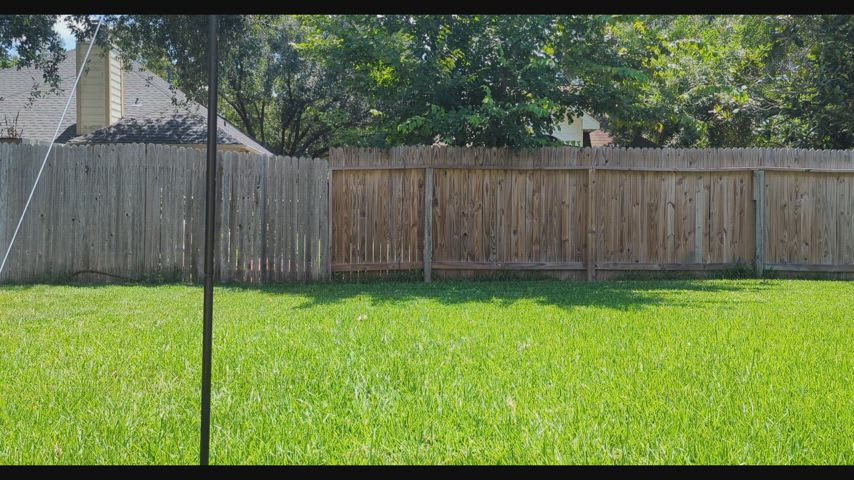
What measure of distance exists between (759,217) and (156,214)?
774cm

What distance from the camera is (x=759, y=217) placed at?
31.4 feet

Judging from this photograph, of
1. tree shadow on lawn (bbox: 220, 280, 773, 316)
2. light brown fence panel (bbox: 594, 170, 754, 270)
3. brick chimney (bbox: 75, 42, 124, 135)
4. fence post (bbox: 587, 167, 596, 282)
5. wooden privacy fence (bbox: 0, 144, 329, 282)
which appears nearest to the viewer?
tree shadow on lawn (bbox: 220, 280, 773, 316)

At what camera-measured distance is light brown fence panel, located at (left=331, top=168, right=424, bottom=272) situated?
9.07 meters

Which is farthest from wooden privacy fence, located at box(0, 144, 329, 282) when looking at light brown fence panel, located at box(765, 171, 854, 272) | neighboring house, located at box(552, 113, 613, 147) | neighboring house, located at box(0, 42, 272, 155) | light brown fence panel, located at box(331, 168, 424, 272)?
neighboring house, located at box(552, 113, 613, 147)

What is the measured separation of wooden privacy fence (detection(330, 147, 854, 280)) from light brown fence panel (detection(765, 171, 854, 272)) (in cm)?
1

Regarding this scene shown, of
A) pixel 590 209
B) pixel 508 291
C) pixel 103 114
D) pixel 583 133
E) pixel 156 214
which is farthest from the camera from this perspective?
pixel 583 133

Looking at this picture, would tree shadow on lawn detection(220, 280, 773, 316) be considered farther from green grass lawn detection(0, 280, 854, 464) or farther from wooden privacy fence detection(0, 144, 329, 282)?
wooden privacy fence detection(0, 144, 329, 282)

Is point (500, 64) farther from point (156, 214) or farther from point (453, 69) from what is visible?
point (156, 214)

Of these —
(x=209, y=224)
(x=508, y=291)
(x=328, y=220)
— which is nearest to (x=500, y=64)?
(x=328, y=220)

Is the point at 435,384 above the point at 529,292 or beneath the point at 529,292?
beneath
